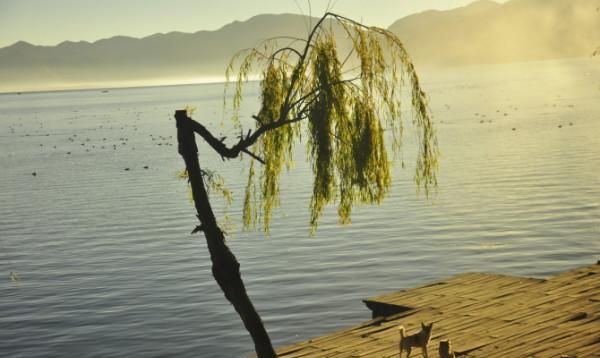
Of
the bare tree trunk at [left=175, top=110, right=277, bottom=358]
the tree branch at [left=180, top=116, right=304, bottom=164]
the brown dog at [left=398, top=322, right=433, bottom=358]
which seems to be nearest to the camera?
the tree branch at [left=180, top=116, right=304, bottom=164]

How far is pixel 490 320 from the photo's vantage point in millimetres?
23625

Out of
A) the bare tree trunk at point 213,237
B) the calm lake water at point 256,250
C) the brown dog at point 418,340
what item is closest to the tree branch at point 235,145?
the bare tree trunk at point 213,237

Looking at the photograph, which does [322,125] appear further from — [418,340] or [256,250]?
[256,250]

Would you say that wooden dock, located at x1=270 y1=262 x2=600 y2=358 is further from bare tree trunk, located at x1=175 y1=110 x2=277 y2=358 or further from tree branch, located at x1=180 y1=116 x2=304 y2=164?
tree branch, located at x1=180 y1=116 x2=304 y2=164

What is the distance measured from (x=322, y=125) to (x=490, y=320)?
785cm

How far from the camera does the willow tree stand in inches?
753

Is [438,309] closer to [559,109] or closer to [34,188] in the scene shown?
[34,188]

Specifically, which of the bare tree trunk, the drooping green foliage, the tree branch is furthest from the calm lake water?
the tree branch

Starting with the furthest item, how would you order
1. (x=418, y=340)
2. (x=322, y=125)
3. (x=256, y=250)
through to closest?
1. (x=256, y=250)
2. (x=322, y=125)
3. (x=418, y=340)

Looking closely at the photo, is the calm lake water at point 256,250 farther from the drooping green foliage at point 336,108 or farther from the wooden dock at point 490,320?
the drooping green foliage at point 336,108

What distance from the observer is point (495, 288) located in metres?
27.9

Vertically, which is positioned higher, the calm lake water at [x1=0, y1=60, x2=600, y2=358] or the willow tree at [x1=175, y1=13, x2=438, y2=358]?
the willow tree at [x1=175, y1=13, x2=438, y2=358]

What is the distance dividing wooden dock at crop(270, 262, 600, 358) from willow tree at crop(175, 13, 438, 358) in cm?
393

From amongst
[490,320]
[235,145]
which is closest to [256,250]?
[490,320]
